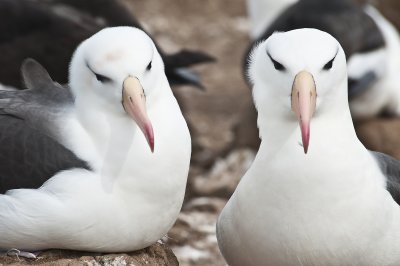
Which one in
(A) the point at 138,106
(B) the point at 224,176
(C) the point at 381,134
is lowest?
(B) the point at 224,176

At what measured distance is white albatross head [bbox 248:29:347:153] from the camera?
445 cm

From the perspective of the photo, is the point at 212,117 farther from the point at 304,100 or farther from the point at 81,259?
the point at 304,100

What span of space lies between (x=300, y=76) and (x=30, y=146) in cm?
115

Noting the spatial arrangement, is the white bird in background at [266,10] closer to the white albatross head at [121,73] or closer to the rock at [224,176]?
the rock at [224,176]

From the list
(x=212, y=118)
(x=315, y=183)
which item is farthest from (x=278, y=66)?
(x=212, y=118)

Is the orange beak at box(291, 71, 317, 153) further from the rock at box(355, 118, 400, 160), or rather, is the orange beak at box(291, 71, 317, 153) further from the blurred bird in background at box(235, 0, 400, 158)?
the rock at box(355, 118, 400, 160)

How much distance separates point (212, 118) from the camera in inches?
413

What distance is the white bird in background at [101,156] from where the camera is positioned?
14.7 ft

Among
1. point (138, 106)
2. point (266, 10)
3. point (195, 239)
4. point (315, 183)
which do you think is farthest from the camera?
point (266, 10)

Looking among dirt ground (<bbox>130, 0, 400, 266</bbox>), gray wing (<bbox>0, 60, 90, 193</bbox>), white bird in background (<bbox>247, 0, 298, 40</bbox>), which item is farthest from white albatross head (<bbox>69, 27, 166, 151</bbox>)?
white bird in background (<bbox>247, 0, 298, 40</bbox>)

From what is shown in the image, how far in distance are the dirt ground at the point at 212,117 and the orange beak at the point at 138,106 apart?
202cm

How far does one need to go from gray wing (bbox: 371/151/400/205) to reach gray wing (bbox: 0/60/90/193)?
53.3 inches

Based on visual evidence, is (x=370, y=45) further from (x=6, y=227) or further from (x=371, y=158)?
(x=6, y=227)

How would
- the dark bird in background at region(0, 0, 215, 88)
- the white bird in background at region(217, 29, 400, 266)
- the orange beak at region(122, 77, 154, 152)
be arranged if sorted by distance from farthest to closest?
the dark bird in background at region(0, 0, 215, 88)
the white bird in background at region(217, 29, 400, 266)
the orange beak at region(122, 77, 154, 152)
